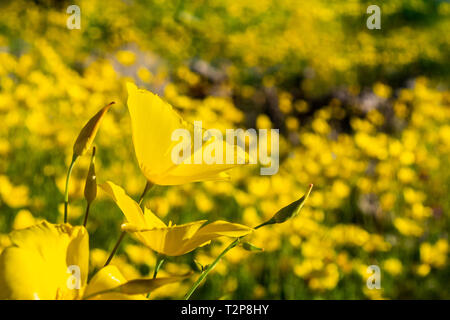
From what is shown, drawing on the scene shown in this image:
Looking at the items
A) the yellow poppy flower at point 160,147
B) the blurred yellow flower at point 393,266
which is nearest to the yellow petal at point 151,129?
the yellow poppy flower at point 160,147

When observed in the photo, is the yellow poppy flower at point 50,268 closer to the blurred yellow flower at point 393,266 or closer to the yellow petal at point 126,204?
the yellow petal at point 126,204

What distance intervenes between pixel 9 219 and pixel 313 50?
10.1 feet

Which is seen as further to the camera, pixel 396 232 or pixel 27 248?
pixel 396 232

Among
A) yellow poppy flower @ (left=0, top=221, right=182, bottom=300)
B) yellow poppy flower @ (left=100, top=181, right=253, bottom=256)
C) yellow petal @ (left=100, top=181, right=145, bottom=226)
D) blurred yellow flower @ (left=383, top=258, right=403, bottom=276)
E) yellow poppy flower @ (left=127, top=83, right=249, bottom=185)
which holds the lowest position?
blurred yellow flower @ (left=383, top=258, right=403, bottom=276)

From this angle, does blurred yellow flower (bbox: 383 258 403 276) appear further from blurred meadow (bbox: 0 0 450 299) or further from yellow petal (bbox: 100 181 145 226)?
yellow petal (bbox: 100 181 145 226)

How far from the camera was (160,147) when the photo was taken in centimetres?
43

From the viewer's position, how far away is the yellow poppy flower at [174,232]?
353mm

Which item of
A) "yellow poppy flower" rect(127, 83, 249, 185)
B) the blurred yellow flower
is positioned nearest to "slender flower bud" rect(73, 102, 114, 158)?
"yellow poppy flower" rect(127, 83, 249, 185)

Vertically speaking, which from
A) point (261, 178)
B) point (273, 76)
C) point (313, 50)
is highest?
point (313, 50)

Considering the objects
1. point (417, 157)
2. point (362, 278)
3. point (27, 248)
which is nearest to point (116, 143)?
point (362, 278)

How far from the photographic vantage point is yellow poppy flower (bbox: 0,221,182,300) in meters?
0.33

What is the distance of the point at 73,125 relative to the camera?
2246mm
